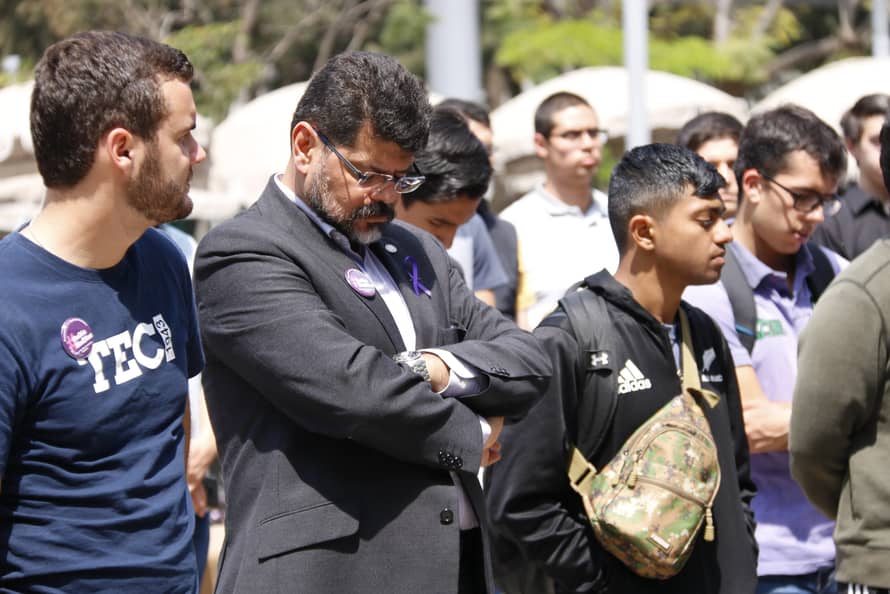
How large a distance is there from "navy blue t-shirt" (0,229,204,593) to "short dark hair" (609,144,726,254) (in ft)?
5.25

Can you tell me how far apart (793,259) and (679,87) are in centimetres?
690

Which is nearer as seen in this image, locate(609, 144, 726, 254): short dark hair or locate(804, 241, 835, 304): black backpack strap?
locate(609, 144, 726, 254): short dark hair

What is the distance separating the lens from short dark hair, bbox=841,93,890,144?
22.9ft

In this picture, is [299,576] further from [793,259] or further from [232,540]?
[793,259]

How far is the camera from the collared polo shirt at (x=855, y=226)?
21.5 feet

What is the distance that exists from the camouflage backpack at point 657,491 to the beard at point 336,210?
41.7 inches

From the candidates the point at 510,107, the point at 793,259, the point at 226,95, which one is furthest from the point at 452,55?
the point at 793,259

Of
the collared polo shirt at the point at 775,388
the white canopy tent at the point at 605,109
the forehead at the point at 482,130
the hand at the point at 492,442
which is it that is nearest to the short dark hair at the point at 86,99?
the hand at the point at 492,442

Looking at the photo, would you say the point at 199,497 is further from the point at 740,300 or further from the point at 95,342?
the point at 740,300

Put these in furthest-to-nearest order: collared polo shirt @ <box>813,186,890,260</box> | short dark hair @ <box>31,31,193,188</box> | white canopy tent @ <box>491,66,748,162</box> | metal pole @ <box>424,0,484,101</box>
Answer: metal pole @ <box>424,0,484,101</box> < white canopy tent @ <box>491,66,748,162</box> < collared polo shirt @ <box>813,186,890,260</box> < short dark hair @ <box>31,31,193,188</box>

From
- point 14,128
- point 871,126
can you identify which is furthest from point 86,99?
point 14,128

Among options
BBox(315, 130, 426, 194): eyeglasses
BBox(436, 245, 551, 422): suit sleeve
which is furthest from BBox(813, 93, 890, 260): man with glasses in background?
BBox(315, 130, 426, 194): eyeglasses

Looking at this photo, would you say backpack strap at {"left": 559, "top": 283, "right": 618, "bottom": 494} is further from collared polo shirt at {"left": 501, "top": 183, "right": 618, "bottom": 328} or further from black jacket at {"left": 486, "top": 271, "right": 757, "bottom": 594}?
collared polo shirt at {"left": 501, "top": 183, "right": 618, "bottom": 328}

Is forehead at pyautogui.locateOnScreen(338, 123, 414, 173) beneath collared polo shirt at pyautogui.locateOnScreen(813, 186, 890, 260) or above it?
above
